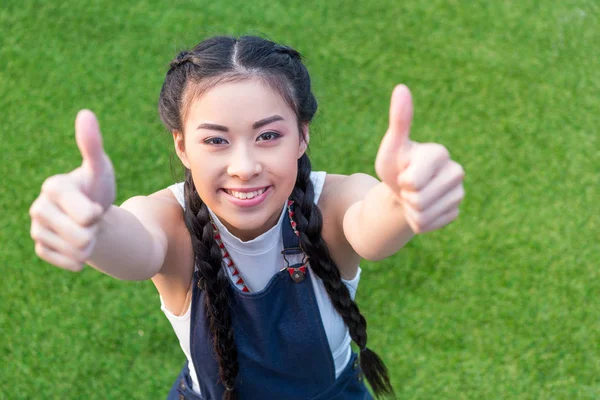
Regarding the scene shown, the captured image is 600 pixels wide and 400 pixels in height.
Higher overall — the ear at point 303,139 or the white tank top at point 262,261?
the ear at point 303,139

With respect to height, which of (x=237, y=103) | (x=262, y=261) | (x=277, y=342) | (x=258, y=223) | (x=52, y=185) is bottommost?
(x=277, y=342)

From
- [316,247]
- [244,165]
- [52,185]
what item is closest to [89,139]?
[52,185]

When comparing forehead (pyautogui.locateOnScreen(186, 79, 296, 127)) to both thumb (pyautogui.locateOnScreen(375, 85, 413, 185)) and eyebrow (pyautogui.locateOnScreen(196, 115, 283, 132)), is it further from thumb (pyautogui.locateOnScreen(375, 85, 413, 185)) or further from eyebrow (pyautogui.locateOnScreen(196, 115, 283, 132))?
thumb (pyautogui.locateOnScreen(375, 85, 413, 185))

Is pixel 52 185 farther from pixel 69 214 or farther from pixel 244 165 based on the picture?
pixel 244 165

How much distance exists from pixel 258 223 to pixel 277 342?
435 mm

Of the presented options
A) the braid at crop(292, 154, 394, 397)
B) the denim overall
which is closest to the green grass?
the braid at crop(292, 154, 394, 397)

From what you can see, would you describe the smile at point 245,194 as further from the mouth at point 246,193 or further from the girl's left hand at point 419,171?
the girl's left hand at point 419,171

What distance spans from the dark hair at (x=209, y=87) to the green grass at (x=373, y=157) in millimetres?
768

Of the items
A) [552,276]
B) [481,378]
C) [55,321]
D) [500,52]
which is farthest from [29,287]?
[500,52]

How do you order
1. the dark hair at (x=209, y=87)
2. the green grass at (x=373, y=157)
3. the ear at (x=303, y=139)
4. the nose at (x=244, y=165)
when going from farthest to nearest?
the green grass at (x=373, y=157), the ear at (x=303, y=139), the dark hair at (x=209, y=87), the nose at (x=244, y=165)

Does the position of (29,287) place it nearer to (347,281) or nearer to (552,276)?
(347,281)

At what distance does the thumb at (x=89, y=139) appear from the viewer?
4.05ft

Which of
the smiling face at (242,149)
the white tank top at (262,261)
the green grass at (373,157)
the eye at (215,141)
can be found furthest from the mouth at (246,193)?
the green grass at (373,157)

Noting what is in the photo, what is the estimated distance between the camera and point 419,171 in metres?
1.27
